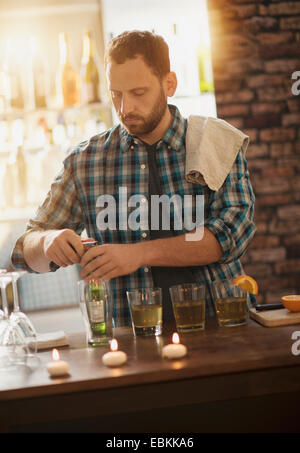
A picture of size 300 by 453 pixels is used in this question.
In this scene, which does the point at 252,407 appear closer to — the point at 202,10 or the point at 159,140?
the point at 159,140

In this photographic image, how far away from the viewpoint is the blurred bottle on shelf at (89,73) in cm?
340

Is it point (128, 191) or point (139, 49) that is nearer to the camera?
point (139, 49)

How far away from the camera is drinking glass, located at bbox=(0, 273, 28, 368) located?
4.41ft

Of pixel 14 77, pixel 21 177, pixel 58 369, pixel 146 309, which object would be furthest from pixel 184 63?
pixel 58 369

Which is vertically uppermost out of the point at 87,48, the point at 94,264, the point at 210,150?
the point at 87,48

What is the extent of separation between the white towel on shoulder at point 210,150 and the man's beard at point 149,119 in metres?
0.12

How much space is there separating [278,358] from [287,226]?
211cm

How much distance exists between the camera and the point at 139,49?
1855 mm

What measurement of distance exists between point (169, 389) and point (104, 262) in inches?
17.3

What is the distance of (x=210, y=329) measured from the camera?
5.08 ft

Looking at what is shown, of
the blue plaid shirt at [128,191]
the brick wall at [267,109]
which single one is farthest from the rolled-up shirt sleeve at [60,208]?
the brick wall at [267,109]

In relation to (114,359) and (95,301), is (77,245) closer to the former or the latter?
(95,301)

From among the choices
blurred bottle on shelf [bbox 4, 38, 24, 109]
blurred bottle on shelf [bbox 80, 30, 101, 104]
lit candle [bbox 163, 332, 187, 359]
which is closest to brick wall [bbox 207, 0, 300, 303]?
blurred bottle on shelf [bbox 80, 30, 101, 104]
